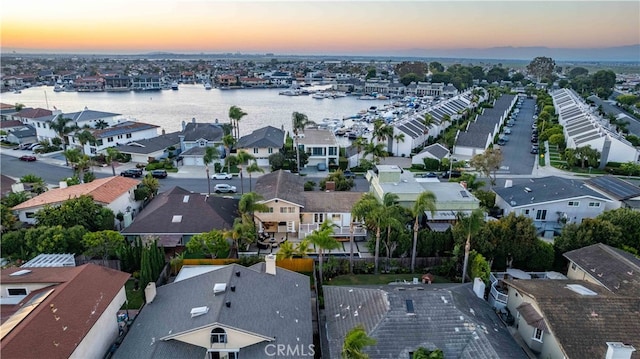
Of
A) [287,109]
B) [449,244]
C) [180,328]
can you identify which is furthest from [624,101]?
[180,328]

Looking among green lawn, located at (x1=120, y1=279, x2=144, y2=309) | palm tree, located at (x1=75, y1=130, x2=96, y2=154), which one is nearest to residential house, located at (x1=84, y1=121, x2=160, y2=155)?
palm tree, located at (x1=75, y1=130, x2=96, y2=154)

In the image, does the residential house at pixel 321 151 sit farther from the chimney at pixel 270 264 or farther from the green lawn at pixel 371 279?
the chimney at pixel 270 264

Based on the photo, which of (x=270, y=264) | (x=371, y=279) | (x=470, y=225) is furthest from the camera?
(x=371, y=279)

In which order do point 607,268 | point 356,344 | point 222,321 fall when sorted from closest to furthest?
point 356,344
point 222,321
point 607,268

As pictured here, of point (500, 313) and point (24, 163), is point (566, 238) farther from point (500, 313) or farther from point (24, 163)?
point (24, 163)

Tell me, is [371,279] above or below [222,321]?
below

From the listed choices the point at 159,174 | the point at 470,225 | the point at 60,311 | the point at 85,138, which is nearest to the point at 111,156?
the point at 159,174

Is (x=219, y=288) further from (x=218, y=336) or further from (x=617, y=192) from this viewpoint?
(x=617, y=192)
